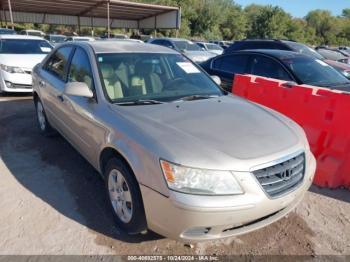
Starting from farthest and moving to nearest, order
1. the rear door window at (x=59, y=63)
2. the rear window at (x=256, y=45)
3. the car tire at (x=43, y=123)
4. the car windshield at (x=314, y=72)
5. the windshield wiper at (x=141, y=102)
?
the rear window at (x=256, y=45)
the car windshield at (x=314, y=72)
the car tire at (x=43, y=123)
the rear door window at (x=59, y=63)
the windshield wiper at (x=141, y=102)

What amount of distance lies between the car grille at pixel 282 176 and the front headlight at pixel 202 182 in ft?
0.69

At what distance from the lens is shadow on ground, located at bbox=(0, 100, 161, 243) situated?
3107mm

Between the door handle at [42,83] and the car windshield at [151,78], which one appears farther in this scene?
the door handle at [42,83]

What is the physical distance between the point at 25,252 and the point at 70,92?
148 centimetres

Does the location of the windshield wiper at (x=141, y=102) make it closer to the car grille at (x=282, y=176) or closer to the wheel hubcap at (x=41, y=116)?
the car grille at (x=282, y=176)

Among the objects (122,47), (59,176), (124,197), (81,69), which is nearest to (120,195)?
(124,197)

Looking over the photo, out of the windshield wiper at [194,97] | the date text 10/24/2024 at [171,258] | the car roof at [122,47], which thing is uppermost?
the car roof at [122,47]

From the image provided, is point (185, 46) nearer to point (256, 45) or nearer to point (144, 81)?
point (256, 45)

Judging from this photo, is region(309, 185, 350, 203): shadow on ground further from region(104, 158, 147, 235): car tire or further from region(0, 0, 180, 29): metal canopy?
region(0, 0, 180, 29): metal canopy

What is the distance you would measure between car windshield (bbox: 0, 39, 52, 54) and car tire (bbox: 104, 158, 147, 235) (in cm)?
706

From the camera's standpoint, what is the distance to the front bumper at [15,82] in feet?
25.2

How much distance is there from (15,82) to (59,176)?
4.81m

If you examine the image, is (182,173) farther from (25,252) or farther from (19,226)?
(19,226)

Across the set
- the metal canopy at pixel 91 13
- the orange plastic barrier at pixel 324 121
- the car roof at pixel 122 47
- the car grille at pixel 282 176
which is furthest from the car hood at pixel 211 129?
the metal canopy at pixel 91 13
